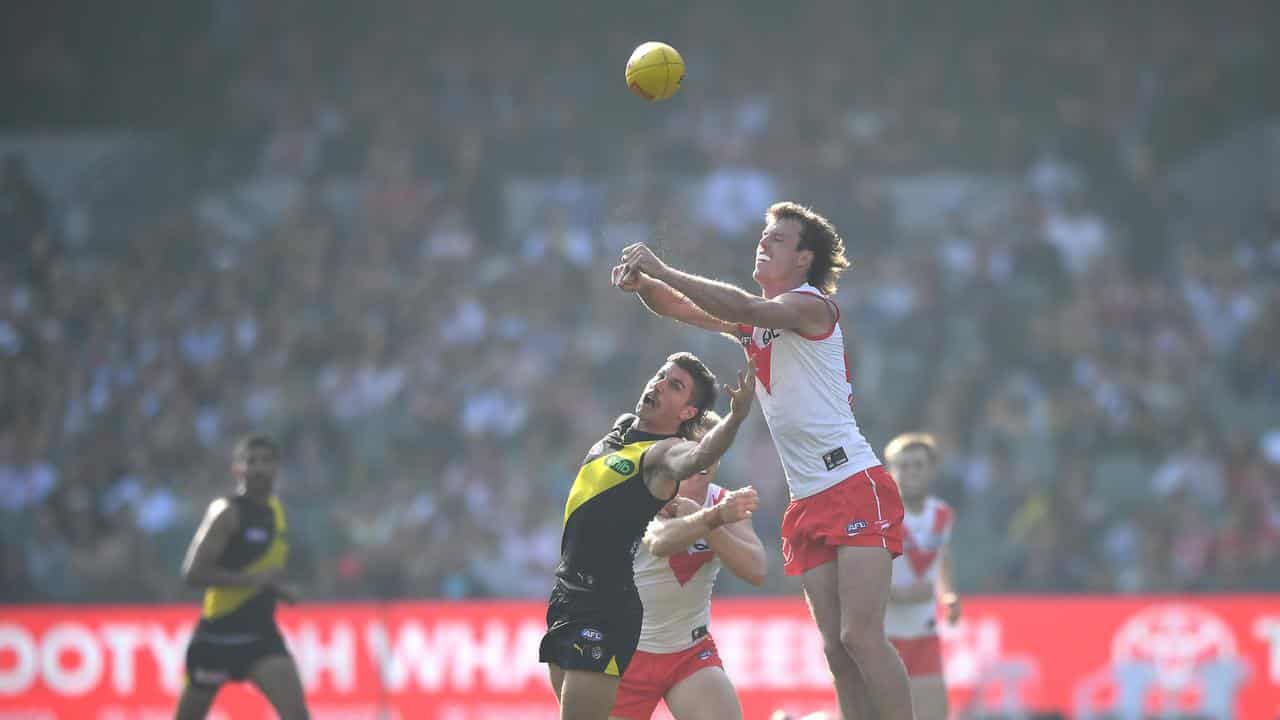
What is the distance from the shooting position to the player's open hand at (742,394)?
5848 mm

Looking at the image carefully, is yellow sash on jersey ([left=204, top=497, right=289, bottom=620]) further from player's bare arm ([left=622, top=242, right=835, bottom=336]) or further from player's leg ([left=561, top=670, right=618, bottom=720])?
player's bare arm ([left=622, top=242, right=835, bottom=336])

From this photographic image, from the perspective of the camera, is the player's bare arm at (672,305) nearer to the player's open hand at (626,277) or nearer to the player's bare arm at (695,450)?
the player's open hand at (626,277)

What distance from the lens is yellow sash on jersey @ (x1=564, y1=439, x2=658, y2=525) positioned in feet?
20.5

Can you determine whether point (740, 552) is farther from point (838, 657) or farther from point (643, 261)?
point (643, 261)

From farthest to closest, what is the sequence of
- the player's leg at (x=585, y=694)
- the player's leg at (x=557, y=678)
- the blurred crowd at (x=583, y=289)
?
1. the blurred crowd at (x=583, y=289)
2. the player's leg at (x=557, y=678)
3. the player's leg at (x=585, y=694)

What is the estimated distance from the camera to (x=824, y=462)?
6707mm

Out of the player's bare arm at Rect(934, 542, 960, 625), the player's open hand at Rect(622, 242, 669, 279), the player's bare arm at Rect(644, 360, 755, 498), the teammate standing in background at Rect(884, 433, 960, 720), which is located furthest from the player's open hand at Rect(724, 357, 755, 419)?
the player's bare arm at Rect(934, 542, 960, 625)

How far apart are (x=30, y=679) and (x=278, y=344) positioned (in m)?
6.26

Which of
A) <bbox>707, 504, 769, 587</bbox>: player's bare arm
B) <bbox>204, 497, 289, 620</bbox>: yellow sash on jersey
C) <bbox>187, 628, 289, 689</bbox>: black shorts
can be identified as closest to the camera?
<bbox>707, 504, 769, 587</bbox>: player's bare arm

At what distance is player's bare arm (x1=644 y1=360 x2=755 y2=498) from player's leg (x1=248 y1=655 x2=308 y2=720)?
428cm

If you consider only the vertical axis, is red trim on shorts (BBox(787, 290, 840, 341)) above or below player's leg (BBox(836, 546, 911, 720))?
above

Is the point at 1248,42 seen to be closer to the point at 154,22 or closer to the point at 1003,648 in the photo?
the point at 1003,648

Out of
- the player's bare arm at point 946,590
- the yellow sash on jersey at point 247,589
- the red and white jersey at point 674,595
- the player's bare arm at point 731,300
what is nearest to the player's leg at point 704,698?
the red and white jersey at point 674,595

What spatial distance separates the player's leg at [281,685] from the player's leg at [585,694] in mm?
3883
